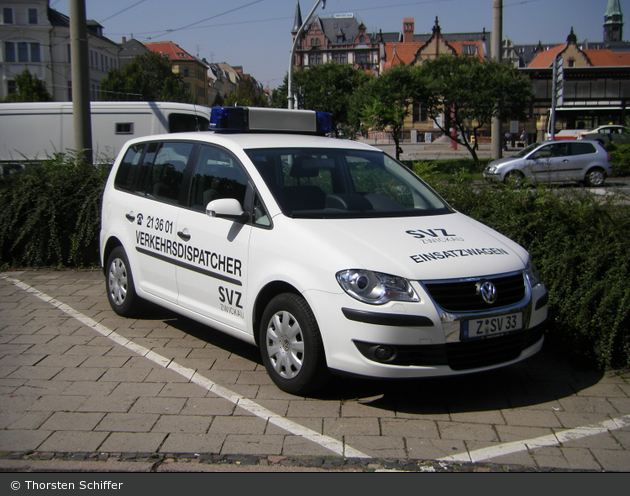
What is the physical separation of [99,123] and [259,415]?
15.9 m

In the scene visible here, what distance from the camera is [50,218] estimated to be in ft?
29.9

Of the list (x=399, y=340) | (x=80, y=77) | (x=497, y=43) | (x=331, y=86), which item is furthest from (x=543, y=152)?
(x=331, y=86)

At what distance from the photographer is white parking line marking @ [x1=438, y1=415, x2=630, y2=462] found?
3.76m

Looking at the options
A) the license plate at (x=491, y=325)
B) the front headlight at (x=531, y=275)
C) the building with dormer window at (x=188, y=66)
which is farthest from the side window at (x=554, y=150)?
the building with dormer window at (x=188, y=66)

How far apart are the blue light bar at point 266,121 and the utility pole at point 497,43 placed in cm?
1881

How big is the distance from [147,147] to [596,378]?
447cm

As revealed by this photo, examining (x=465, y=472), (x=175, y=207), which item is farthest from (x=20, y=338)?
(x=465, y=472)

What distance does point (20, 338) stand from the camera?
241 inches

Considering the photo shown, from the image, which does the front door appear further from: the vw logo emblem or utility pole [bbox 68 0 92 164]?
utility pole [bbox 68 0 92 164]

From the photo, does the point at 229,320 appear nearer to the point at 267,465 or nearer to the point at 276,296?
the point at 276,296

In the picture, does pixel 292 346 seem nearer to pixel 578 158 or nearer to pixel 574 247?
pixel 574 247

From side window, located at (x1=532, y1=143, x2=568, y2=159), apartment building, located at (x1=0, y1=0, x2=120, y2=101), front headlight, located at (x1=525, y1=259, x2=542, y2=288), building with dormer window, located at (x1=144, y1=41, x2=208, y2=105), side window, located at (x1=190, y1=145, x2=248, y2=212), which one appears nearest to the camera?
front headlight, located at (x1=525, y1=259, x2=542, y2=288)

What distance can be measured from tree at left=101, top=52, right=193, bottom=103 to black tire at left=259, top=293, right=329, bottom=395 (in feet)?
201

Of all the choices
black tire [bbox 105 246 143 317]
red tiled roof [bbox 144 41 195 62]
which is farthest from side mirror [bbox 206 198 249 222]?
red tiled roof [bbox 144 41 195 62]
